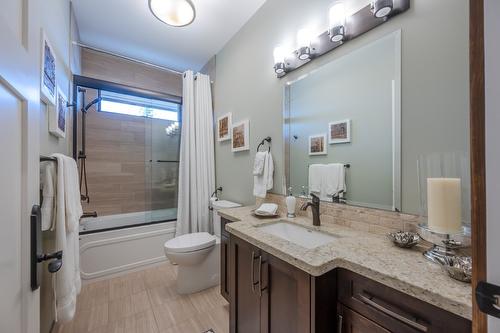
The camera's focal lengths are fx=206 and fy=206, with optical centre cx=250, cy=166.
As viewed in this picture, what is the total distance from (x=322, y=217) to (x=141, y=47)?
9.40 feet

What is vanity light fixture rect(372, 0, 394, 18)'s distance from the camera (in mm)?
1051

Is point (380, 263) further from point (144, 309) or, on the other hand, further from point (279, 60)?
point (144, 309)

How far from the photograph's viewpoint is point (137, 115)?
3107mm

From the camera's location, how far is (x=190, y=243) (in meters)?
1.94

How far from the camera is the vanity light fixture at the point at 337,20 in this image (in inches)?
49.6

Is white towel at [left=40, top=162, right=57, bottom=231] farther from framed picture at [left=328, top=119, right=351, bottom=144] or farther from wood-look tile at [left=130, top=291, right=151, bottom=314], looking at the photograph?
framed picture at [left=328, top=119, right=351, bottom=144]

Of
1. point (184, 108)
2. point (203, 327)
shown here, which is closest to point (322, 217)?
point (203, 327)

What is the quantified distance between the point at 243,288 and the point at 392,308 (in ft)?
2.60

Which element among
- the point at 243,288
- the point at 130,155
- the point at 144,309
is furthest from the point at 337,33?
the point at 130,155

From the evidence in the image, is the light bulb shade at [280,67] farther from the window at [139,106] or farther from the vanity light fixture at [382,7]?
the window at [139,106]

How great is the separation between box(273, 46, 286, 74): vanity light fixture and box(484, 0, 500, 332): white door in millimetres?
1359

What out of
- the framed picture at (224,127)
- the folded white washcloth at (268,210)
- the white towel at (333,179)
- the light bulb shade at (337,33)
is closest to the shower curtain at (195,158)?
the framed picture at (224,127)

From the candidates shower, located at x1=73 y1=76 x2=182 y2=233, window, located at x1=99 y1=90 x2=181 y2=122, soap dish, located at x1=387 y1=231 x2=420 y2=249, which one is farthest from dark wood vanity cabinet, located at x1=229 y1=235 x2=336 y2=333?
window, located at x1=99 y1=90 x2=181 y2=122

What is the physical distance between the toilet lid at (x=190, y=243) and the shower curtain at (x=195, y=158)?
0.48 meters
